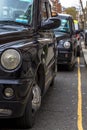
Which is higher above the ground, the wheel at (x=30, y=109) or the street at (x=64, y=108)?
the wheel at (x=30, y=109)

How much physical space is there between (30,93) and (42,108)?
1.72 metres

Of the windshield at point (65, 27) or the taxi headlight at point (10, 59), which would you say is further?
the windshield at point (65, 27)

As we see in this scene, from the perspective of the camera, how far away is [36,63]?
18.9 feet

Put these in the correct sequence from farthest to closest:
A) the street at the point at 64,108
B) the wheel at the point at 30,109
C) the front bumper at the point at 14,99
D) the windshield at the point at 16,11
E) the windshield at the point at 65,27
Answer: the windshield at the point at 65,27
the windshield at the point at 16,11
the street at the point at 64,108
the wheel at the point at 30,109
the front bumper at the point at 14,99

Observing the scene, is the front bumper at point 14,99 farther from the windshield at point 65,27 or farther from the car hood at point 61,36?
the windshield at point 65,27

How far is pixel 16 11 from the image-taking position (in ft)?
21.3

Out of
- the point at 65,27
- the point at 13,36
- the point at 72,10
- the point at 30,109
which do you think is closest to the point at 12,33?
Result: the point at 13,36

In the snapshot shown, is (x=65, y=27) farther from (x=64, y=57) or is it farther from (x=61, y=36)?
(x=64, y=57)

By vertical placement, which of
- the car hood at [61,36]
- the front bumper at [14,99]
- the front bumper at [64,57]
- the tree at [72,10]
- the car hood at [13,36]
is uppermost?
the car hood at [13,36]

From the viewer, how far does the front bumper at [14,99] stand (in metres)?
5.08

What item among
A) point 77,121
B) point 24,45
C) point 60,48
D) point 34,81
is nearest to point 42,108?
point 77,121

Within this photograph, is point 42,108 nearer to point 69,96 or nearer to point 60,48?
point 69,96

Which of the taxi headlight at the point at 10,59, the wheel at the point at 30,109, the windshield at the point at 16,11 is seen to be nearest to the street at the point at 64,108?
the wheel at the point at 30,109

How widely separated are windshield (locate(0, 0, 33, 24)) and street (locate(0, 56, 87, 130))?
1.53 m
